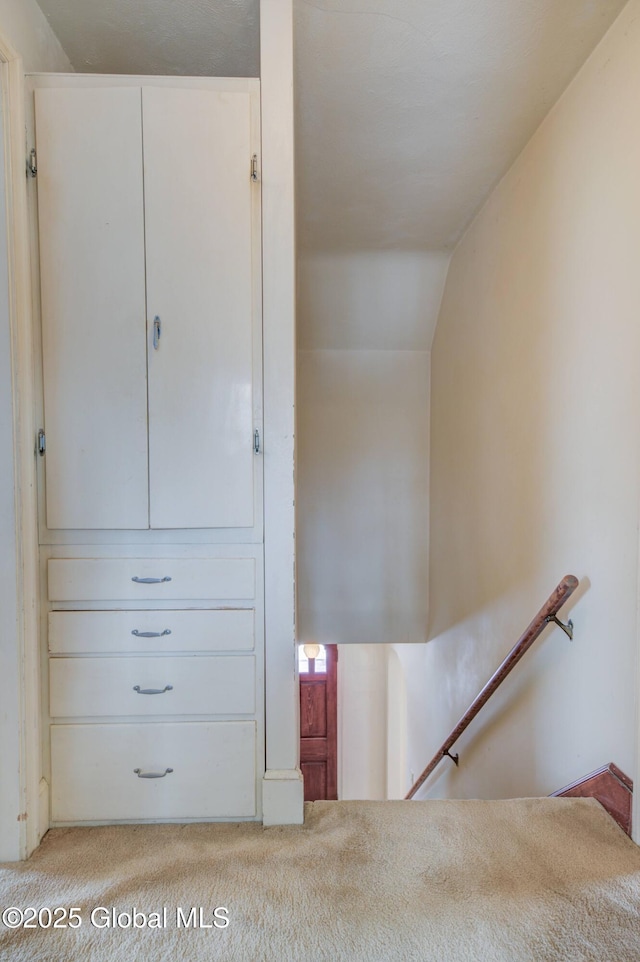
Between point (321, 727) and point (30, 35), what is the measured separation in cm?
650

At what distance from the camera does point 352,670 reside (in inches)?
240

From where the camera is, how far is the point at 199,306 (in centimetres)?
140

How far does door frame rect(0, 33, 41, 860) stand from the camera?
4.16 ft

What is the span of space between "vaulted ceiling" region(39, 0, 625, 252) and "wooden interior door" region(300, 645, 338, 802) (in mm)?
5386

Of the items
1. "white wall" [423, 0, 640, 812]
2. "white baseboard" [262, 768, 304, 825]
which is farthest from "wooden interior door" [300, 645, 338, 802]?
"white baseboard" [262, 768, 304, 825]

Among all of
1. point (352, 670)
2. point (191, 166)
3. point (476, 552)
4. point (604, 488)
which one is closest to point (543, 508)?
point (604, 488)

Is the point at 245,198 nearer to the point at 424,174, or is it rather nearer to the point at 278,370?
the point at 278,370

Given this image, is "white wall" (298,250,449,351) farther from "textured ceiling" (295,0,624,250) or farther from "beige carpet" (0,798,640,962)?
"beige carpet" (0,798,640,962)

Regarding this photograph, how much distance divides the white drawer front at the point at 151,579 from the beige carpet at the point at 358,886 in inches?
26.1

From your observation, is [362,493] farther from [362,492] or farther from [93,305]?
[93,305]

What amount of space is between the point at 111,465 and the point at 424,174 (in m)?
1.98

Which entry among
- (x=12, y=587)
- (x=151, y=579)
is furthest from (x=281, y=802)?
(x=12, y=587)

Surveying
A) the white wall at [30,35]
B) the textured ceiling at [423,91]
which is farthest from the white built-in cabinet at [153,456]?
the textured ceiling at [423,91]

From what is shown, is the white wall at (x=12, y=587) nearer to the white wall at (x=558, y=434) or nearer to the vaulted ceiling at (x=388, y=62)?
the vaulted ceiling at (x=388, y=62)
